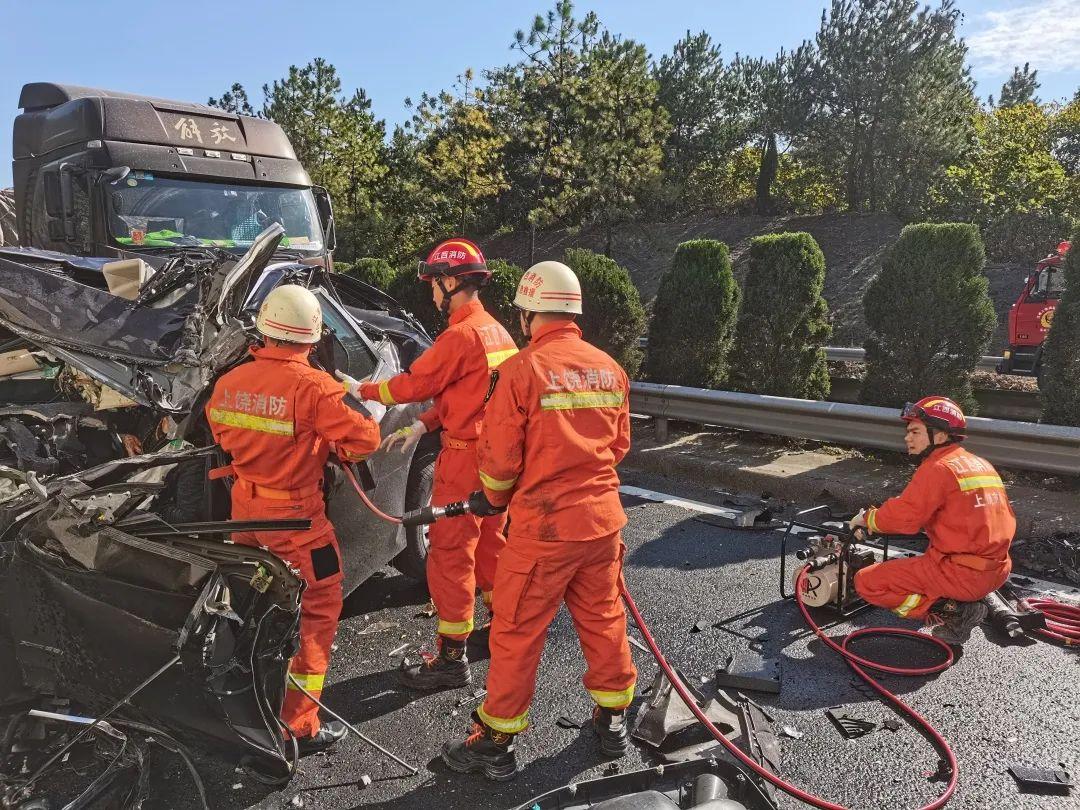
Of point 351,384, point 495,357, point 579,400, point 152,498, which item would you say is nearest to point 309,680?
point 152,498

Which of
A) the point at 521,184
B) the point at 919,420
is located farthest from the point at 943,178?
the point at 919,420

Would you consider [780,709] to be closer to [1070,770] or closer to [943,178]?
[1070,770]

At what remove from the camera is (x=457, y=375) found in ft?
12.9

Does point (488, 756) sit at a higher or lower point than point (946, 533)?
lower

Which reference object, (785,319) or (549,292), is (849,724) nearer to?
(549,292)

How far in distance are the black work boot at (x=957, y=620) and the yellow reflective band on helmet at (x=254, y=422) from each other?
10.9ft

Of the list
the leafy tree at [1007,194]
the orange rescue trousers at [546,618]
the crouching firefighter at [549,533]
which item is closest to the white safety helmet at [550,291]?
the crouching firefighter at [549,533]

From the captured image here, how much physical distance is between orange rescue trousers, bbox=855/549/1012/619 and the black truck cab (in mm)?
5712

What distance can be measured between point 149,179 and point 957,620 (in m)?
6.93

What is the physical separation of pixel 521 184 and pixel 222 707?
64.3ft

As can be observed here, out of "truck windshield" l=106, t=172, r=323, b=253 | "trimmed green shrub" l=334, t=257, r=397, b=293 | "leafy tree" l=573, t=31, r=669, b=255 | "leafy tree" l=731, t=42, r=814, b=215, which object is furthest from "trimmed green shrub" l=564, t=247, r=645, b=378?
"leafy tree" l=731, t=42, r=814, b=215

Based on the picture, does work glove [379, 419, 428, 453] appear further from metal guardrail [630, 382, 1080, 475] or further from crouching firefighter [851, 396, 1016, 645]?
metal guardrail [630, 382, 1080, 475]

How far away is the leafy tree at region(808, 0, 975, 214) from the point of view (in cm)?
2809

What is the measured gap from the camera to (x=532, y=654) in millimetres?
3178
